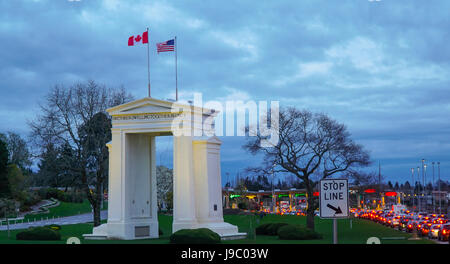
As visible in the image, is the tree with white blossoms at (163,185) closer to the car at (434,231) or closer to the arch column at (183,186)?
the car at (434,231)

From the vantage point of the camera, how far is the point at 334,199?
13711mm

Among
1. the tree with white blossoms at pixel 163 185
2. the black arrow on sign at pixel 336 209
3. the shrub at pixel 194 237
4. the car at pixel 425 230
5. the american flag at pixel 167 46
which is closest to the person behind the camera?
the black arrow on sign at pixel 336 209

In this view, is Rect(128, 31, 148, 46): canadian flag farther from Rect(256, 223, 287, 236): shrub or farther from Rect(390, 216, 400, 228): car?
Rect(390, 216, 400, 228): car

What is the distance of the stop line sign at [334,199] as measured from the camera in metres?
13.6

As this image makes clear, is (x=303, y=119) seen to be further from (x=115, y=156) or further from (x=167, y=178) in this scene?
(x=167, y=178)

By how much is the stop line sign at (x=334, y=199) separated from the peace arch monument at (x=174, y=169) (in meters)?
25.7

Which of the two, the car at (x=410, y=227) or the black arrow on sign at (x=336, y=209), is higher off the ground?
the black arrow on sign at (x=336, y=209)

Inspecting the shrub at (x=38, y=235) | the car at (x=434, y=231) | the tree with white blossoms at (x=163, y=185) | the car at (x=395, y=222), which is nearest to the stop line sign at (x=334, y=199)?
the shrub at (x=38, y=235)

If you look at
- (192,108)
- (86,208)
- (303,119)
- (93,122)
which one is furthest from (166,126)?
(86,208)

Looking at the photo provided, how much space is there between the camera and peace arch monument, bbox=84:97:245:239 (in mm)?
39188

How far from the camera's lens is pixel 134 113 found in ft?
132

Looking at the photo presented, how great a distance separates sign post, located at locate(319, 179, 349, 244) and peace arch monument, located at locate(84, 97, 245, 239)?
2571 centimetres
